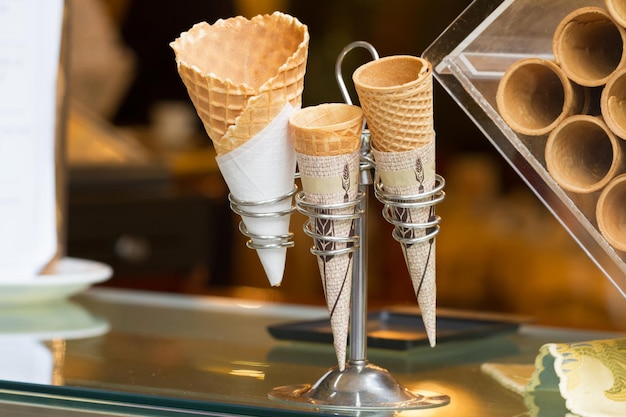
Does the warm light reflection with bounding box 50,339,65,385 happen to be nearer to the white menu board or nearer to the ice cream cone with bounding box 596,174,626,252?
the white menu board

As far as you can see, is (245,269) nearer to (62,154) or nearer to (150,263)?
(150,263)

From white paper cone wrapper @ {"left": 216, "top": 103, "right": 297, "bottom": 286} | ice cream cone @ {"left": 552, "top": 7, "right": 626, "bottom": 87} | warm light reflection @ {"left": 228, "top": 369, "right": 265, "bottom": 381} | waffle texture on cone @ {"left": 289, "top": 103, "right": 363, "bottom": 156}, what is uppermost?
ice cream cone @ {"left": 552, "top": 7, "right": 626, "bottom": 87}

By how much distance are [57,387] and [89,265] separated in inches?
19.7

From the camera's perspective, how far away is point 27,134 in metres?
1.19

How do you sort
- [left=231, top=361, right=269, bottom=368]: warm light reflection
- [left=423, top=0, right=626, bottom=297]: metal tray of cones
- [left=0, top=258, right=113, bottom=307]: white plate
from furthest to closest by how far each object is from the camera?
[left=0, top=258, right=113, bottom=307]: white plate
[left=231, top=361, right=269, bottom=368]: warm light reflection
[left=423, top=0, right=626, bottom=297]: metal tray of cones

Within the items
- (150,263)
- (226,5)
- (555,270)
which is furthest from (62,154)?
(226,5)

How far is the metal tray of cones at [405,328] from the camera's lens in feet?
3.01

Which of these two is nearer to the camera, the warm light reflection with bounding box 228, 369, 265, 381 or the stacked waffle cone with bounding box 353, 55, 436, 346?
the stacked waffle cone with bounding box 353, 55, 436, 346

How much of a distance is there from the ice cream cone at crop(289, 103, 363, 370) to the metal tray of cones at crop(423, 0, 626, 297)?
0.14 metres

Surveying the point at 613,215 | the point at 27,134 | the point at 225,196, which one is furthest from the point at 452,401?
the point at 225,196

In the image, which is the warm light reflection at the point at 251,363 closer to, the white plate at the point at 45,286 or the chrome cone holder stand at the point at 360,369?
the chrome cone holder stand at the point at 360,369

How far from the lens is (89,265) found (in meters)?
1.23

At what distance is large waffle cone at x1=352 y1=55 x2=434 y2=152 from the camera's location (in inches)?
25.0

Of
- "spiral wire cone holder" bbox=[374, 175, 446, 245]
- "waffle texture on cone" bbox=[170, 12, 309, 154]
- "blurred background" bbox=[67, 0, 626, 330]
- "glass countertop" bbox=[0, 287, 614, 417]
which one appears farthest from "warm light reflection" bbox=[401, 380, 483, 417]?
"blurred background" bbox=[67, 0, 626, 330]
